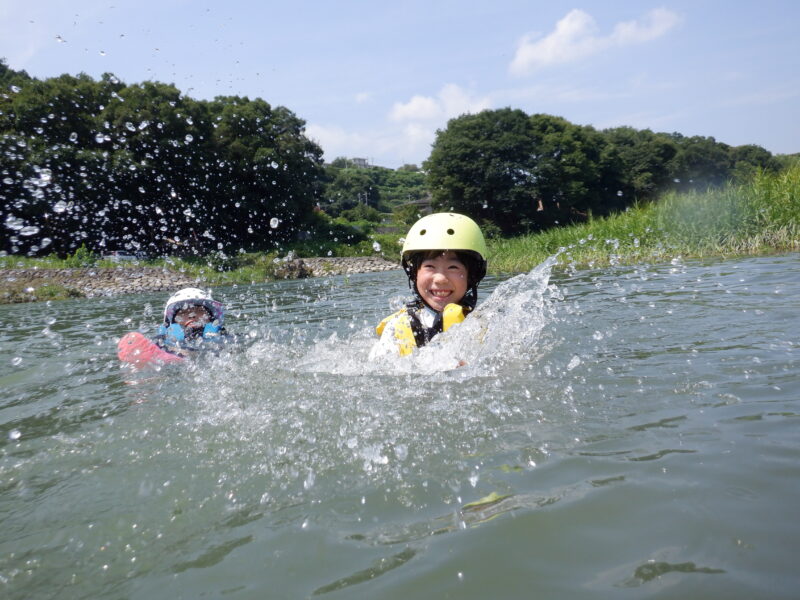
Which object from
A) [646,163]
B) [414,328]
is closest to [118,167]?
[414,328]

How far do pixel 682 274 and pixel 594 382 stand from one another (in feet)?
27.9

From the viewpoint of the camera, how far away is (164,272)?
85.2 feet

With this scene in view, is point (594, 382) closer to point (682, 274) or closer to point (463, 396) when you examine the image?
point (463, 396)

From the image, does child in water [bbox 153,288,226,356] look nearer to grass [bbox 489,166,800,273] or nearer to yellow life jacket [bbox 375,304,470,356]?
yellow life jacket [bbox 375,304,470,356]

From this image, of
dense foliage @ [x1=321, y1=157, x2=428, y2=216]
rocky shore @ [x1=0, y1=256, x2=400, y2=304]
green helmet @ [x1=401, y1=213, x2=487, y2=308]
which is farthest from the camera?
dense foliage @ [x1=321, y1=157, x2=428, y2=216]

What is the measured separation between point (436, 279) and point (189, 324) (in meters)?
3.48

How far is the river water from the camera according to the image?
6.06 feet

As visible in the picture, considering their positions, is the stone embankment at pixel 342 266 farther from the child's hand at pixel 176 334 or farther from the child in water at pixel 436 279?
the child in water at pixel 436 279

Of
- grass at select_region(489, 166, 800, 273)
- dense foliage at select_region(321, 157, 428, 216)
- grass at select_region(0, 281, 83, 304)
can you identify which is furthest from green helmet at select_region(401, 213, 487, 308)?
dense foliage at select_region(321, 157, 428, 216)

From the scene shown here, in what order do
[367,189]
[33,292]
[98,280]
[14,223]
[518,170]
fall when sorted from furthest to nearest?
A: [367,189] → [518,170] → [14,223] → [98,280] → [33,292]

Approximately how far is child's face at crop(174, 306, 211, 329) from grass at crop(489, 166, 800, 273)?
13.3m

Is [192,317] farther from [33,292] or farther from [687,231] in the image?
[33,292]

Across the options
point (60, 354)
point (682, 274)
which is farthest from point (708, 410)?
point (682, 274)

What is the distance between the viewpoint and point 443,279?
5.23 m
